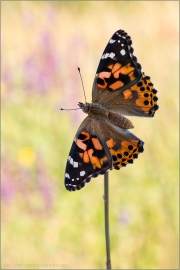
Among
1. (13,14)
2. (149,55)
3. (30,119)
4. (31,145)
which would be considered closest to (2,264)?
(31,145)

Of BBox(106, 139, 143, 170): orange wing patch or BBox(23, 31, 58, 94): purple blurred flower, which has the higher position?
BBox(23, 31, 58, 94): purple blurred flower

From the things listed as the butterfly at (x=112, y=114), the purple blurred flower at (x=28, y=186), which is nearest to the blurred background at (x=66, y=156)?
the purple blurred flower at (x=28, y=186)

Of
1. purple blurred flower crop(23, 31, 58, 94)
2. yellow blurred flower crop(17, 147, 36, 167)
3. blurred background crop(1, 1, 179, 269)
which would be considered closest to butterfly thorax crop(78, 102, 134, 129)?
blurred background crop(1, 1, 179, 269)

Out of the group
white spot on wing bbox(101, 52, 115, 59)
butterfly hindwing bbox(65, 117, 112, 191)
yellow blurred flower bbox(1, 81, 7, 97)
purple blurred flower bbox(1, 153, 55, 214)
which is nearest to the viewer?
butterfly hindwing bbox(65, 117, 112, 191)

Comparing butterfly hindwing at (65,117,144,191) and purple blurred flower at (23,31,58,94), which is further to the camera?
purple blurred flower at (23,31,58,94)

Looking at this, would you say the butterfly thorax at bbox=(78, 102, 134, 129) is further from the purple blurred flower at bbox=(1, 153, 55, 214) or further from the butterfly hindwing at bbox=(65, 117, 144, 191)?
the purple blurred flower at bbox=(1, 153, 55, 214)

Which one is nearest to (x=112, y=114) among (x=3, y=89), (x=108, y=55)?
(x=108, y=55)

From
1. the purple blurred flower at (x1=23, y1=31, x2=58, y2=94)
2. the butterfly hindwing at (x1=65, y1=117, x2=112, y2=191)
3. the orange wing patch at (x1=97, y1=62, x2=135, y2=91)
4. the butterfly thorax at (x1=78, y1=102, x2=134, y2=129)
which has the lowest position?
the butterfly hindwing at (x1=65, y1=117, x2=112, y2=191)

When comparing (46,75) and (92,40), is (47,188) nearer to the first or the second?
(46,75)
